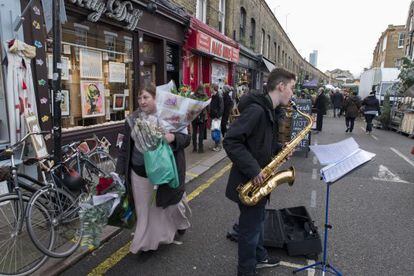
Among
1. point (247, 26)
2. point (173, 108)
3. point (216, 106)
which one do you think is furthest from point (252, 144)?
point (247, 26)

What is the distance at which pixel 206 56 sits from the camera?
12438mm

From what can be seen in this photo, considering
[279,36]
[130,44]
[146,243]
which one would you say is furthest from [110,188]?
[279,36]

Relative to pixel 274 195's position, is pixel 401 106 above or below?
above

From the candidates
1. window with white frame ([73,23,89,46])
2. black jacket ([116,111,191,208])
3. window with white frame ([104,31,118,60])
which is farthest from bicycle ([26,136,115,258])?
window with white frame ([104,31,118,60])

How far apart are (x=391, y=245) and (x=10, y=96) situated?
17.1ft

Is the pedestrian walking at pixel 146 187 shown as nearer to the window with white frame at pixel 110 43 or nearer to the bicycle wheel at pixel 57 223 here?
the bicycle wheel at pixel 57 223

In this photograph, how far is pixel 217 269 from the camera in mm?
3262

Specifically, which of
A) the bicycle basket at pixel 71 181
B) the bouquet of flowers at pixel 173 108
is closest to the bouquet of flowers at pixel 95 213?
the bicycle basket at pixel 71 181

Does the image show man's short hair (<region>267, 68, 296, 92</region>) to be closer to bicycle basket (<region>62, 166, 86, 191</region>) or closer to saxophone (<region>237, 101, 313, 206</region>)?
saxophone (<region>237, 101, 313, 206</region>)

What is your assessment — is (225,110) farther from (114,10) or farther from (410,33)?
(410,33)

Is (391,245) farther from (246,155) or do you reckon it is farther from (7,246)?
(7,246)

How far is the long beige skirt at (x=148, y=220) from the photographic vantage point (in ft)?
10.9

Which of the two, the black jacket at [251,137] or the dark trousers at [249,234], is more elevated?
the black jacket at [251,137]

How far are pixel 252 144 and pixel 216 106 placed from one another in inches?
234
